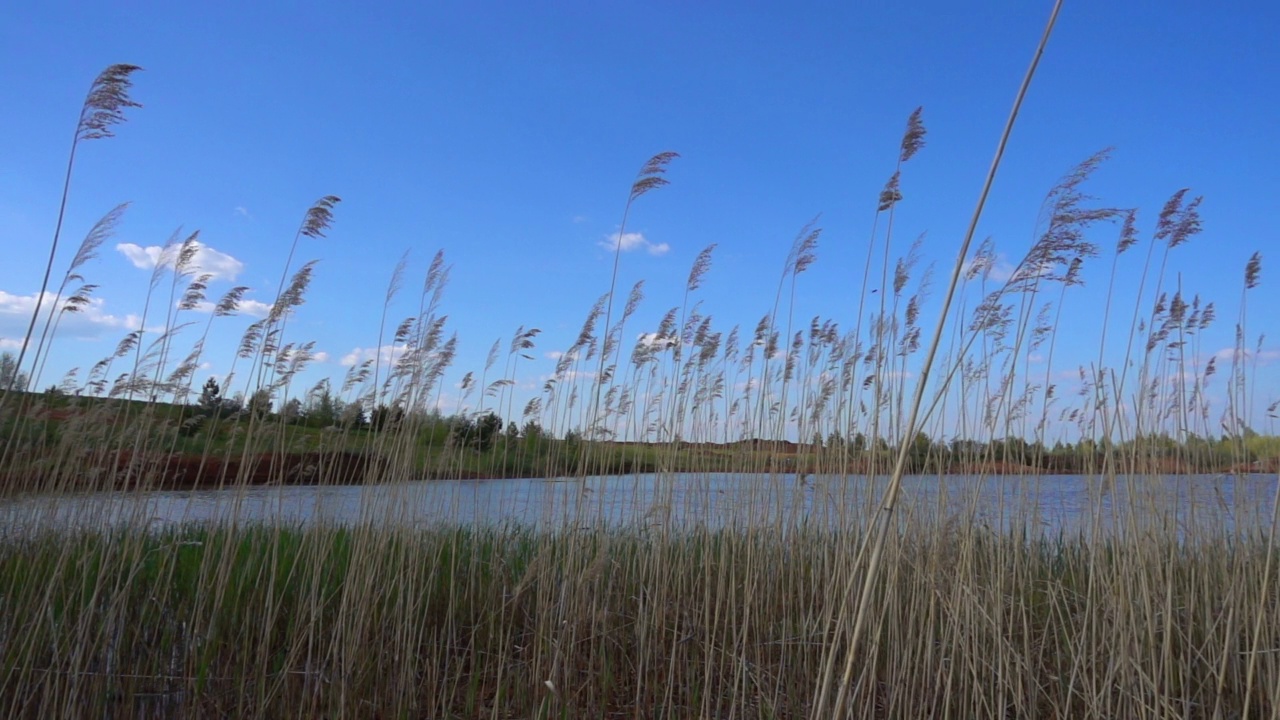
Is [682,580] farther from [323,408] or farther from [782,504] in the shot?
[323,408]

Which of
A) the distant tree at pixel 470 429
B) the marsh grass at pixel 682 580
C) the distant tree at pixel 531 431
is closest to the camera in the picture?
the marsh grass at pixel 682 580

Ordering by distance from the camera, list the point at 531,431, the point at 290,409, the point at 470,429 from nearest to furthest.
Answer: the point at 290,409 < the point at 470,429 < the point at 531,431

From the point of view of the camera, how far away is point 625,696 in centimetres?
305

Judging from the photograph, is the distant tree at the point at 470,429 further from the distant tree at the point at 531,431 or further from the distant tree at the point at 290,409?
the distant tree at the point at 290,409

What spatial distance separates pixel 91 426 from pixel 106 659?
204 cm

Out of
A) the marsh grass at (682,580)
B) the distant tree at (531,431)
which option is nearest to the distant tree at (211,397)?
the marsh grass at (682,580)

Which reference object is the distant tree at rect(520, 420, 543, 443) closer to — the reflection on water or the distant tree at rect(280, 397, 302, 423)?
the reflection on water

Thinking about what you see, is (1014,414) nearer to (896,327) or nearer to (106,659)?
(896,327)

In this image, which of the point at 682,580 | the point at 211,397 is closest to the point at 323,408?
the point at 211,397

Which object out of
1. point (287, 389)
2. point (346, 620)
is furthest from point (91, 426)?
point (346, 620)

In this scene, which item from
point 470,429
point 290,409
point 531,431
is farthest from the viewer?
point 531,431

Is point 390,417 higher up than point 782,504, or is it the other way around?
point 390,417

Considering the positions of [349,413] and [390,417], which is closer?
[390,417]

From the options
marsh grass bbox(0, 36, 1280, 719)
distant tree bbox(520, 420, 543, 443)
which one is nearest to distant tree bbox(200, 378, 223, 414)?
marsh grass bbox(0, 36, 1280, 719)
